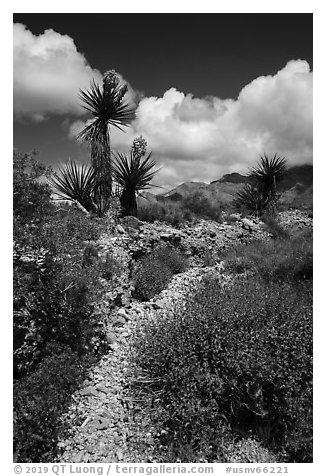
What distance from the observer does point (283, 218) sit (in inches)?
419

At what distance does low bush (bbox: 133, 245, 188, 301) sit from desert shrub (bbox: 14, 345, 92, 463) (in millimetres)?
2629

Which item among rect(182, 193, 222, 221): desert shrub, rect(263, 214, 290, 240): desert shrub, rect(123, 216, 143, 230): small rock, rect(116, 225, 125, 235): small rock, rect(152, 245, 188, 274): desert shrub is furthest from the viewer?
rect(182, 193, 222, 221): desert shrub

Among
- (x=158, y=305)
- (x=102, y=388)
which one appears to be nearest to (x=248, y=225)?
(x=158, y=305)

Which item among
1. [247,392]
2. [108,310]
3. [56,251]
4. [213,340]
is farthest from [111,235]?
[247,392]

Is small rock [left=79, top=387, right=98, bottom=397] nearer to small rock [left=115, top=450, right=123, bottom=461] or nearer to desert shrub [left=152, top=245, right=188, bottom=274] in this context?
small rock [left=115, top=450, right=123, bottom=461]

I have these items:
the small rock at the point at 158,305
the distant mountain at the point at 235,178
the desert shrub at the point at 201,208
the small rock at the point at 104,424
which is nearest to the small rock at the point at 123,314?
the small rock at the point at 158,305

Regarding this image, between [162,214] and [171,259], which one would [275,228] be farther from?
[171,259]

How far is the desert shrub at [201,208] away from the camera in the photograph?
11.3m

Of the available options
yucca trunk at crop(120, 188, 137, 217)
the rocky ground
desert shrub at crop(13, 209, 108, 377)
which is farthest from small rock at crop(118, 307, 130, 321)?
yucca trunk at crop(120, 188, 137, 217)

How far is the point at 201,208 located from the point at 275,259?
199 inches

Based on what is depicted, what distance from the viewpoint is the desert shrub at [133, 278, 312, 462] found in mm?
3549

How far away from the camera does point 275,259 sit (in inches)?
266

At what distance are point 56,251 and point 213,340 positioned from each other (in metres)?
2.26
